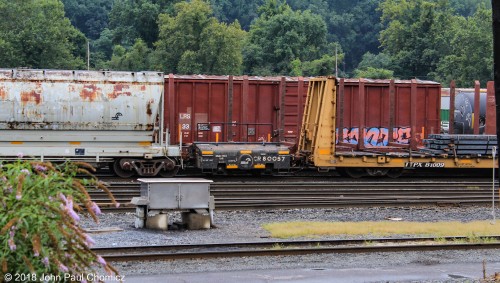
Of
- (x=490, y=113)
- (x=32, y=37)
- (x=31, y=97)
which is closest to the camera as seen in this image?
(x=31, y=97)

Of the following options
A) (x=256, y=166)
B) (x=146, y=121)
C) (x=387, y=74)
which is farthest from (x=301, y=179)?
(x=387, y=74)

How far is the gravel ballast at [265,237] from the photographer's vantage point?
1214cm

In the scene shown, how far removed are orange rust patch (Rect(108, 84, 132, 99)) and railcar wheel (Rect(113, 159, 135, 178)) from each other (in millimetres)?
2049

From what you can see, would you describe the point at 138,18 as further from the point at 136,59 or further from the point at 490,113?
the point at 490,113

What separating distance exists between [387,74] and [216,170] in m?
45.9

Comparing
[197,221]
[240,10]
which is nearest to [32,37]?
[197,221]

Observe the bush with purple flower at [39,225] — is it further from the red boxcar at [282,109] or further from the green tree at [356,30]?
the green tree at [356,30]

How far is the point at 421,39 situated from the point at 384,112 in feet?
166

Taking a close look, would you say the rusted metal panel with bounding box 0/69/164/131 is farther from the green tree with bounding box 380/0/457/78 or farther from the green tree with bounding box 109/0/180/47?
the green tree with bounding box 380/0/457/78

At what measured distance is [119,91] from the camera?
23.7 m

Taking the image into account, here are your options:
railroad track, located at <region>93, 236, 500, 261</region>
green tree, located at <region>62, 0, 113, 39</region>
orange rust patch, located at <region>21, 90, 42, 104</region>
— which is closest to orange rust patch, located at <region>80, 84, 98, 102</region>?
orange rust patch, located at <region>21, 90, 42, 104</region>

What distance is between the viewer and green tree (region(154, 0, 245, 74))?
196 feet

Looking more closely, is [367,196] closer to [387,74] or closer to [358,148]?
[358,148]

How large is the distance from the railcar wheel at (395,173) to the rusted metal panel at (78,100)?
27.1 feet
